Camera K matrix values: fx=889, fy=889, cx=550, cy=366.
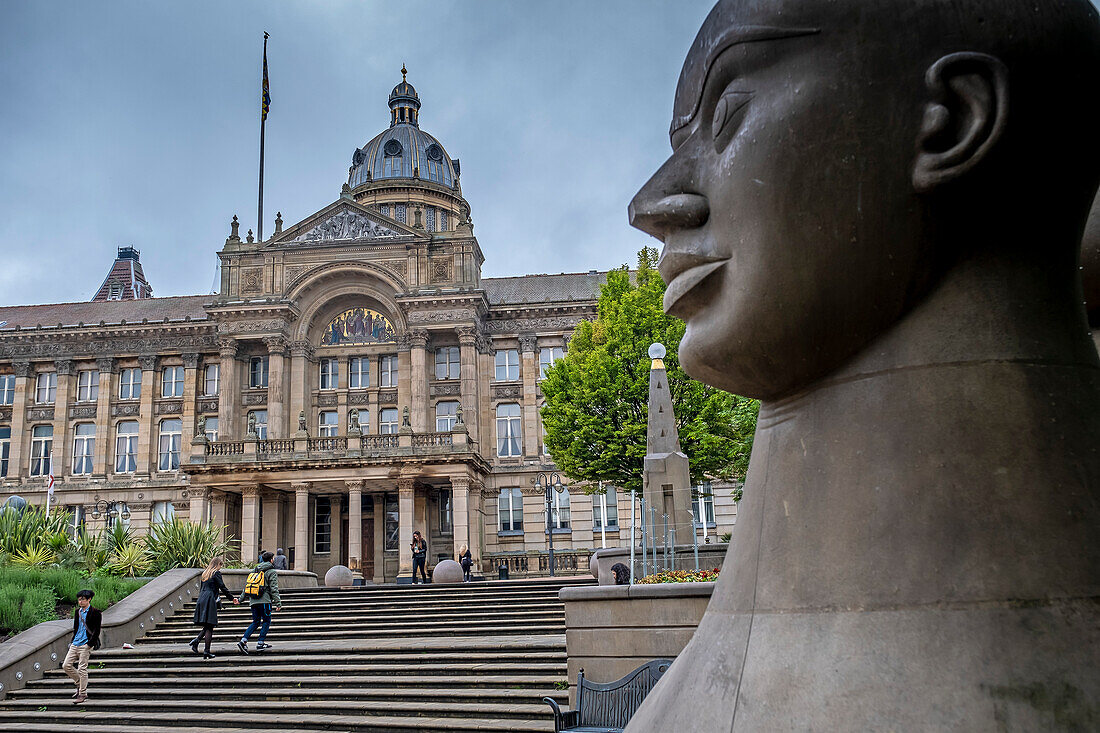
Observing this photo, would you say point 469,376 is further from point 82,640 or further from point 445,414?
point 82,640

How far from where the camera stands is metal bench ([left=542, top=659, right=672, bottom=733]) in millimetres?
7273

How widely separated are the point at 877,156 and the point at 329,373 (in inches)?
1857

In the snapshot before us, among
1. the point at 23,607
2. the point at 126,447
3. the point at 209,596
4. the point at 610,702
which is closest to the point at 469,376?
the point at 126,447

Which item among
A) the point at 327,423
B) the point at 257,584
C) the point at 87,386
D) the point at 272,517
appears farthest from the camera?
the point at 87,386

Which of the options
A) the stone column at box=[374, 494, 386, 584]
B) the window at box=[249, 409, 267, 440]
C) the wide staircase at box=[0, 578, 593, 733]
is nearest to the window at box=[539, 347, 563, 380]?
the stone column at box=[374, 494, 386, 584]

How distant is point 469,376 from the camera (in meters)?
45.9

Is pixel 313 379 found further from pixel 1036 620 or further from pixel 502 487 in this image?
pixel 1036 620

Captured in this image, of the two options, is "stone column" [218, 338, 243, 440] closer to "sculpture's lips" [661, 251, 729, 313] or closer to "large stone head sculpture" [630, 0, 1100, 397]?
"sculpture's lips" [661, 251, 729, 313]

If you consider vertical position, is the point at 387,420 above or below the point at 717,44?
above

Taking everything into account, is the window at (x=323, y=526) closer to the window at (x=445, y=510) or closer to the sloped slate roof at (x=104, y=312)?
the window at (x=445, y=510)

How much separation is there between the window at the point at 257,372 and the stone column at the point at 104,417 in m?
8.88

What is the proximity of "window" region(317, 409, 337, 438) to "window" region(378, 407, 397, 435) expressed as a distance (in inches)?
97.5

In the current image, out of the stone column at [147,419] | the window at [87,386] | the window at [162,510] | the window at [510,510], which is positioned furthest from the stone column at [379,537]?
the window at [87,386]

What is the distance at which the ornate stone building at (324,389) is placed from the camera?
4447cm
